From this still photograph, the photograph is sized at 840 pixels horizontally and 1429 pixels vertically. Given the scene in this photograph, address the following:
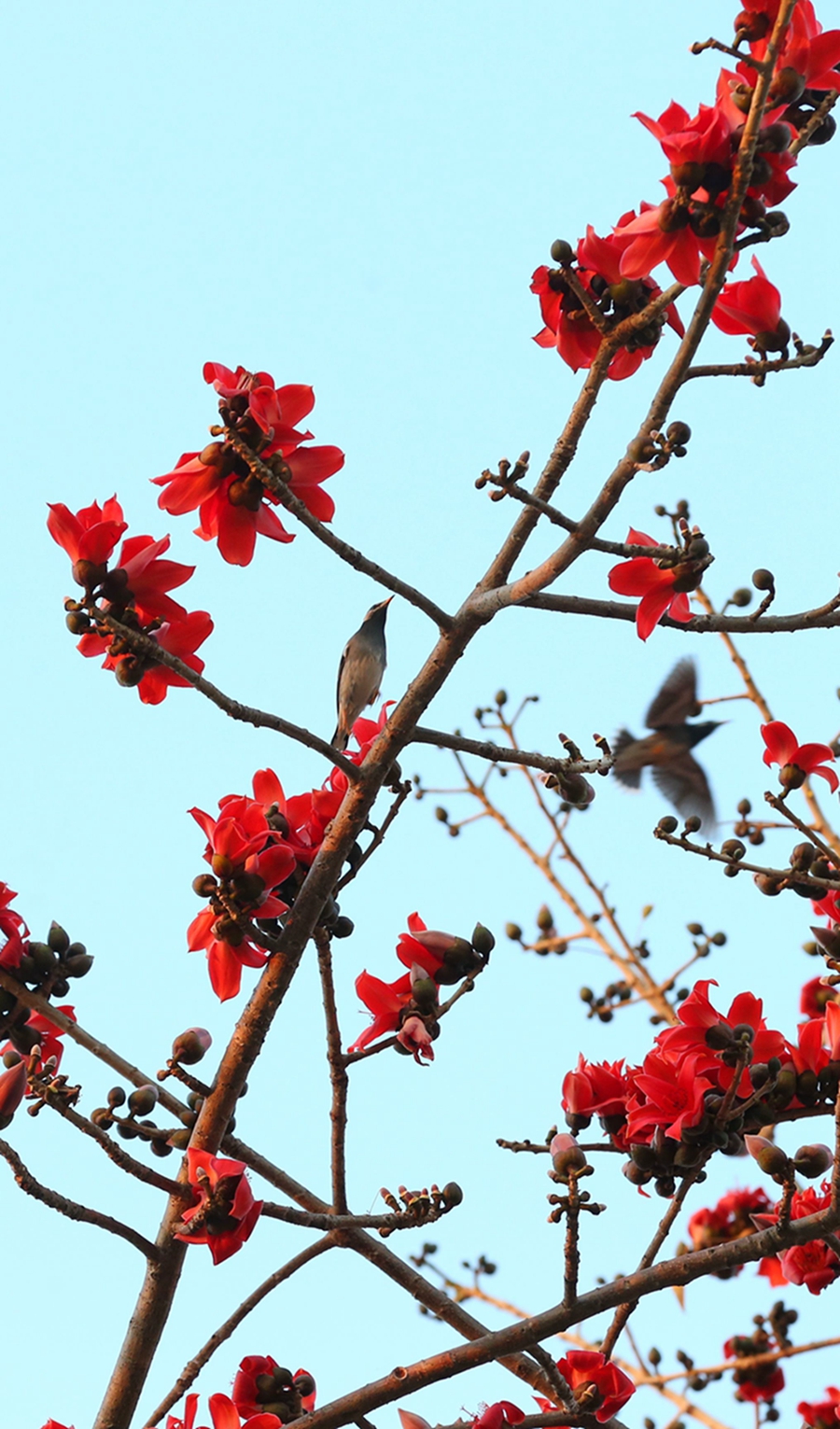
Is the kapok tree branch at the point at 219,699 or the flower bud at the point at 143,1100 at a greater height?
the kapok tree branch at the point at 219,699

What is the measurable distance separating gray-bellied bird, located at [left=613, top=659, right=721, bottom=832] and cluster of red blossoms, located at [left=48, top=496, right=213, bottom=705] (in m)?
1.57

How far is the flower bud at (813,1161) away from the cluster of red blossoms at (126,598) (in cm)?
128

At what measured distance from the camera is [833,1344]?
3.96 m

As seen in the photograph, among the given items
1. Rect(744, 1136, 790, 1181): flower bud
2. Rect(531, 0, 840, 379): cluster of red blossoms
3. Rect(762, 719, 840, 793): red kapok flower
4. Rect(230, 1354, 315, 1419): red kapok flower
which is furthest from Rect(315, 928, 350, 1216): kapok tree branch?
Rect(531, 0, 840, 379): cluster of red blossoms

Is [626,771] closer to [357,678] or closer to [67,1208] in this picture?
[357,678]

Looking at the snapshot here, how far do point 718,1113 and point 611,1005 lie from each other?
2.76 metres

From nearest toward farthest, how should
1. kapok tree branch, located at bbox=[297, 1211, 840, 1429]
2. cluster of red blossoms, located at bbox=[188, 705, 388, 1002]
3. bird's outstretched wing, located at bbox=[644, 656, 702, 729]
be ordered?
kapok tree branch, located at bbox=[297, 1211, 840, 1429], cluster of red blossoms, located at bbox=[188, 705, 388, 1002], bird's outstretched wing, located at bbox=[644, 656, 702, 729]

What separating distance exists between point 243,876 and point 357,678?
1.74 m

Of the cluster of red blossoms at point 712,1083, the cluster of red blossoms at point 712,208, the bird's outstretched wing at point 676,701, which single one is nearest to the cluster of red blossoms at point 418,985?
the cluster of red blossoms at point 712,1083

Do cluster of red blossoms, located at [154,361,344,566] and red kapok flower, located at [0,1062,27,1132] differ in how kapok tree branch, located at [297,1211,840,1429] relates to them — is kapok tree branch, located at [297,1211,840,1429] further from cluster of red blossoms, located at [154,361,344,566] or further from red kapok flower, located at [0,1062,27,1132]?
cluster of red blossoms, located at [154,361,344,566]

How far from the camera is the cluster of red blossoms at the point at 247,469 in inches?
90.9

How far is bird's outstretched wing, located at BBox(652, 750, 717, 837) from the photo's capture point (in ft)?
12.0

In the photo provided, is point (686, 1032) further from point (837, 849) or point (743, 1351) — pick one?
point (743, 1351)

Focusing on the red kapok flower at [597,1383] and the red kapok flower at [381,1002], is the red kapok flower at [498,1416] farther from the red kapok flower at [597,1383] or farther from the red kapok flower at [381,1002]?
the red kapok flower at [381,1002]
